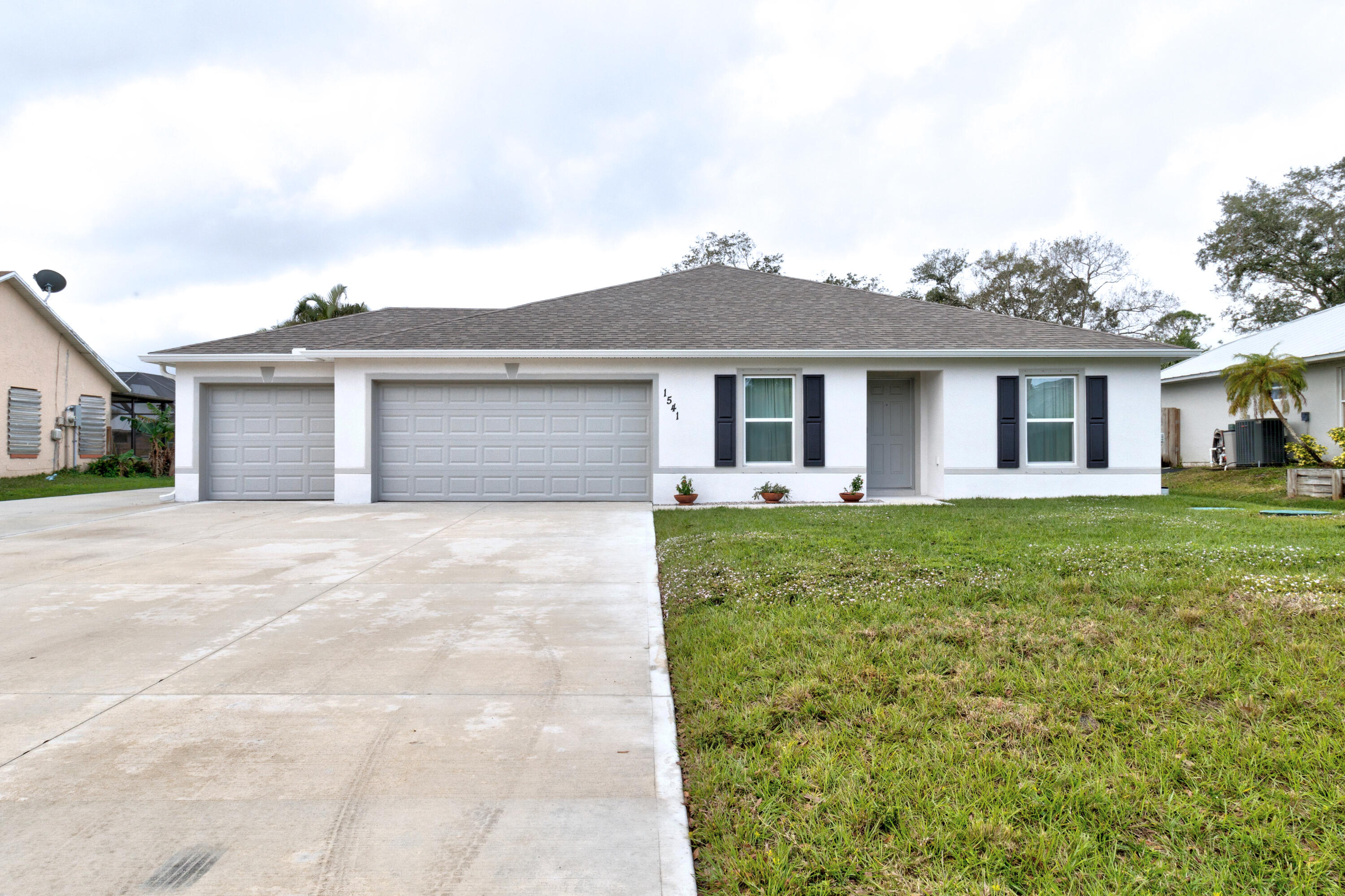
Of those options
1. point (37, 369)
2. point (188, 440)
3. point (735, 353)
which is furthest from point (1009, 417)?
point (37, 369)

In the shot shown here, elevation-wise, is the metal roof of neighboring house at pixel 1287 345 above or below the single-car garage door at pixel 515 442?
above

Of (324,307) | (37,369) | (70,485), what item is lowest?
(70,485)

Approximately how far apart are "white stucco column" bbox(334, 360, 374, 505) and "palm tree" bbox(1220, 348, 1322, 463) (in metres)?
17.5

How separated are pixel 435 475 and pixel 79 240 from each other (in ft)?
56.0

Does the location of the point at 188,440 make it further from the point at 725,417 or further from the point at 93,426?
the point at 93,426

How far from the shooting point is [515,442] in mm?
12445

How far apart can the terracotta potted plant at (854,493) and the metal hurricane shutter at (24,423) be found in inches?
799

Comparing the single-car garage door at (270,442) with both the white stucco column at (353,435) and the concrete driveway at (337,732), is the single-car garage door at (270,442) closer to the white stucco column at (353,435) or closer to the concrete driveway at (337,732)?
the white stucco column at (353,435)

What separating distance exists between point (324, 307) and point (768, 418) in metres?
20.5

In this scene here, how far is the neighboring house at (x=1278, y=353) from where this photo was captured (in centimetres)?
1477

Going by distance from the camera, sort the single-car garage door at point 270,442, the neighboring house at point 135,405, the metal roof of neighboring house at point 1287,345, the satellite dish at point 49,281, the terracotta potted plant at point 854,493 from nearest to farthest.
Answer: the terracotta potted plant at point 854,493
the single-car garage door at point 270,442
the metal roof of neighboring house at point 1287,345
the satellite dish at point 49,281
the neighboring house at point 135,405

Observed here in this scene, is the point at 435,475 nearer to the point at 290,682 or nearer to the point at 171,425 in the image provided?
the point at 290,682

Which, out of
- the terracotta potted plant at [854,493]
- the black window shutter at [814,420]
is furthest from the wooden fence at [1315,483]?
the black window shutter at [814,420]

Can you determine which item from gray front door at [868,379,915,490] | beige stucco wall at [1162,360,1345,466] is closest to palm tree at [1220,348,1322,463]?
beige stucco wall at [1162,360,1345,466]
